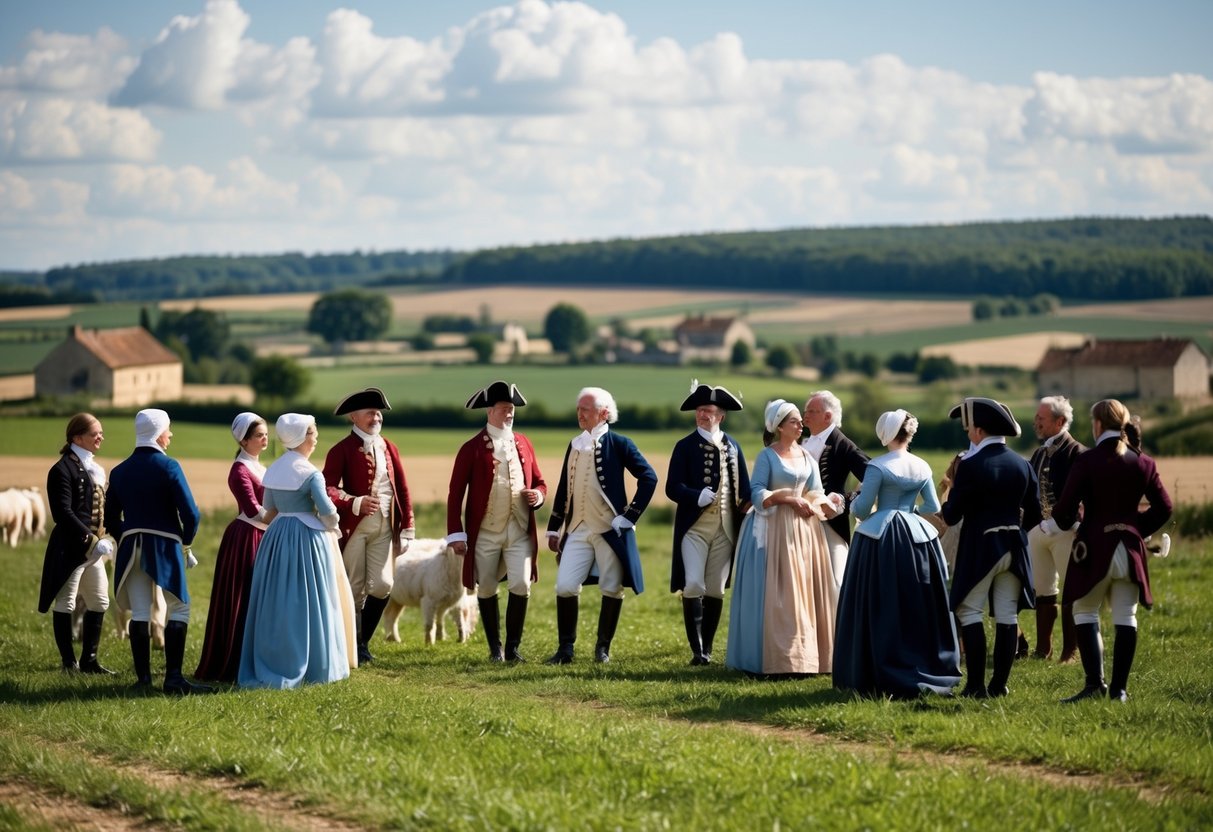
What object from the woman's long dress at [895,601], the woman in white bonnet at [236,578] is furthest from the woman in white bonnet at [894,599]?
the woman in white bonnet at [236,578]

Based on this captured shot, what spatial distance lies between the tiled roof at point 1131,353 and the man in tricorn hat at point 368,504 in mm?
44040

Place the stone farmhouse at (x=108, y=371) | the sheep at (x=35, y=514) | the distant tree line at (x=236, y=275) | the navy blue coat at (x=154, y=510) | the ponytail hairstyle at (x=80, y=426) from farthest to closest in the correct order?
the distant tree line at (x=236, y=275)
the stone farmhouse at (x=108, y=371)
the sheep at (x=35, y=514)
the ponytail hairstyle at (x=80, y=426)
the navy blue coat at (x=154, y=510)

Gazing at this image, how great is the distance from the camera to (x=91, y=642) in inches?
443

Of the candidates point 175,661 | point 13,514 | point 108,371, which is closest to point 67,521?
point 175,661

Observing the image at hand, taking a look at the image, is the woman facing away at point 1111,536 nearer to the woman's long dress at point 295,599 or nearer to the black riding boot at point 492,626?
the black riding boot at point 492,626

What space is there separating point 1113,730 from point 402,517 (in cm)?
573

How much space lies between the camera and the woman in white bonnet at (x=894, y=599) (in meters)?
9.64

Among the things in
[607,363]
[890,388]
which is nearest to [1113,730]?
[890,388]

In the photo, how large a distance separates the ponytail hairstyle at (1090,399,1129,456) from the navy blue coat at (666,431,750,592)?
9.75 ft

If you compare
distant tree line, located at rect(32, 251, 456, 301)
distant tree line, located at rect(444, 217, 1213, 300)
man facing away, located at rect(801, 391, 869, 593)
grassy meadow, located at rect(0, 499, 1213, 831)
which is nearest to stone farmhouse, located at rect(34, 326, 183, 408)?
distant tree line, located at rect(32, 251, 456, 301)

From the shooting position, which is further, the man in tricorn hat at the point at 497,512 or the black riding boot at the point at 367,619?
the black riding boot at the point at 367,619

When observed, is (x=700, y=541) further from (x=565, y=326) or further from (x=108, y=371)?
(x=565, y=326)

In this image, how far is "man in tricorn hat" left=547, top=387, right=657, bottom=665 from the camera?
11656mm

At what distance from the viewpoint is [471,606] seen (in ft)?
45.1
